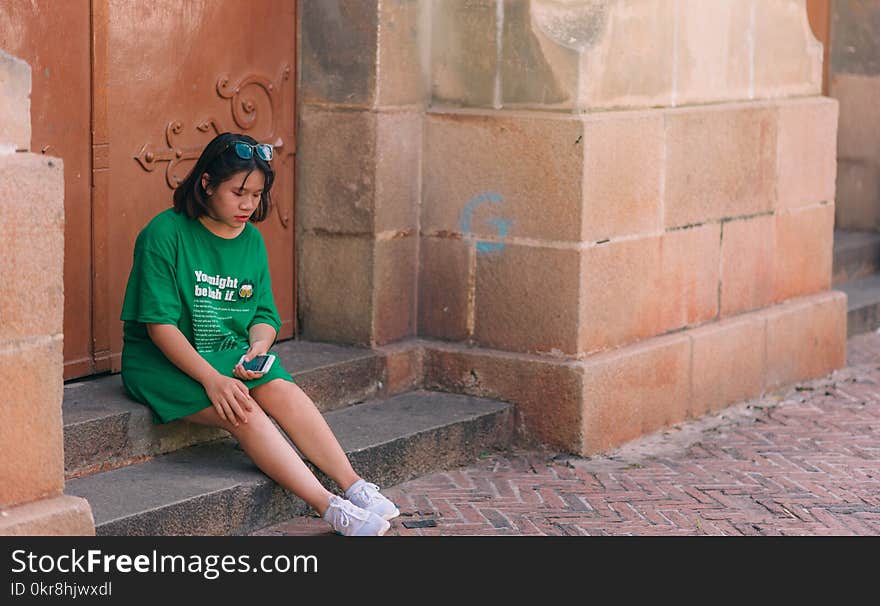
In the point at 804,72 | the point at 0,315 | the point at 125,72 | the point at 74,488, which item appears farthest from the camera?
the point at 804,72

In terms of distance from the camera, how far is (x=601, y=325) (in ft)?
21.2

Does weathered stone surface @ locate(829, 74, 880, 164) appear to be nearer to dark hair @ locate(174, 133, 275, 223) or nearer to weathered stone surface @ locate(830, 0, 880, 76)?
weathered stone surface @ locate(830, 0, 880, 76)

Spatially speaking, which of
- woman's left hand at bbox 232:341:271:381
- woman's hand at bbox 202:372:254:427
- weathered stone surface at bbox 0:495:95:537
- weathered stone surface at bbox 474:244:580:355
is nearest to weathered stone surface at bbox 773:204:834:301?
weathered stone surface at bbox 474:244:580:355

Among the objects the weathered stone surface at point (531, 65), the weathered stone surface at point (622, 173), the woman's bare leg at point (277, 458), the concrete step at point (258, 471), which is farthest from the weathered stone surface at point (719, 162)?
the woman's bare leg at point (277, 458)

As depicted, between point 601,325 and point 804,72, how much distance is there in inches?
83.2

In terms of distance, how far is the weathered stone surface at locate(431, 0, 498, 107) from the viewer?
253 inches

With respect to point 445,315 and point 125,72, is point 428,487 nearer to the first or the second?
point 445,315

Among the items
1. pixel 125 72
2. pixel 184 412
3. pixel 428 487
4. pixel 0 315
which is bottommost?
pixel 428 487

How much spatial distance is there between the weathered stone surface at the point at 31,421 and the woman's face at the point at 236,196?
1089 millimetres

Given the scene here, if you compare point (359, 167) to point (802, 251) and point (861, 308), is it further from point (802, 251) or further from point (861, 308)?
point (861, 308)

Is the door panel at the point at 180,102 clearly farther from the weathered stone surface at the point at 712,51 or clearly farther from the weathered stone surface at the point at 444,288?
the weathered stone surface at the point at 712,51

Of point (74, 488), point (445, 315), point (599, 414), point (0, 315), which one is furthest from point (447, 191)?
point (0, 315)

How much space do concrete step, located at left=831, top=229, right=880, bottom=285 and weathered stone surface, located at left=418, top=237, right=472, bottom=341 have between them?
3.82 metres

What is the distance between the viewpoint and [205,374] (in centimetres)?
526
